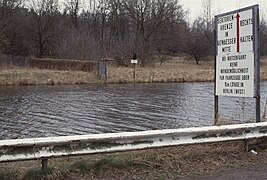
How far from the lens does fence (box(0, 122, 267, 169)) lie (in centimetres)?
540

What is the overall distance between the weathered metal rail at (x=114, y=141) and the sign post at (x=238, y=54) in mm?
1366

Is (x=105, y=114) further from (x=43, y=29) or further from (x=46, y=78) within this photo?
(x=43, y=29)

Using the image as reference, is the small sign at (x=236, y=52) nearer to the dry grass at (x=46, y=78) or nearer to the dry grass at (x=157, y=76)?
the dry grass at (x=46, y=78)

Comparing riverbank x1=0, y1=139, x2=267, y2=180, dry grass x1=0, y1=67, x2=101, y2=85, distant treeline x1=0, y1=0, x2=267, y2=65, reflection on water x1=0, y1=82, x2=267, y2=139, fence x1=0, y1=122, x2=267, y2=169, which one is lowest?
reflection on water x1=0, y1=82, x2=267, y2=139

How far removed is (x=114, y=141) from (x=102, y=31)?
65.4m

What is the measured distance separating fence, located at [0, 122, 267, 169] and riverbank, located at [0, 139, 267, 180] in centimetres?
29

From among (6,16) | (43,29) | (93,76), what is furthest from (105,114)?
(43,29)

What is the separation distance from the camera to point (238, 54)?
840 cm

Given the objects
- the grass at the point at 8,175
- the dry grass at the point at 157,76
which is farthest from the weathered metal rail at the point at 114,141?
the dry grass at the point at 157,76

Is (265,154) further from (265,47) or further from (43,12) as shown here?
(265,47)

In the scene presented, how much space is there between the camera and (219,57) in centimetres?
898

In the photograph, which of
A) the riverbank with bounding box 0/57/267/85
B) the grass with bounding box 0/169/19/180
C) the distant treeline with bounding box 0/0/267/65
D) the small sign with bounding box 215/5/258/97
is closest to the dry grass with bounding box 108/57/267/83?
the riverbank with bounding box 0/57/267/85

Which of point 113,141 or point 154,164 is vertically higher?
point 113,141

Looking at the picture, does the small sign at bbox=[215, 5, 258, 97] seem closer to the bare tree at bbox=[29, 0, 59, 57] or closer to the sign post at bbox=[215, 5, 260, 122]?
the sign post at bbox=[215, 5, 260, 122]
